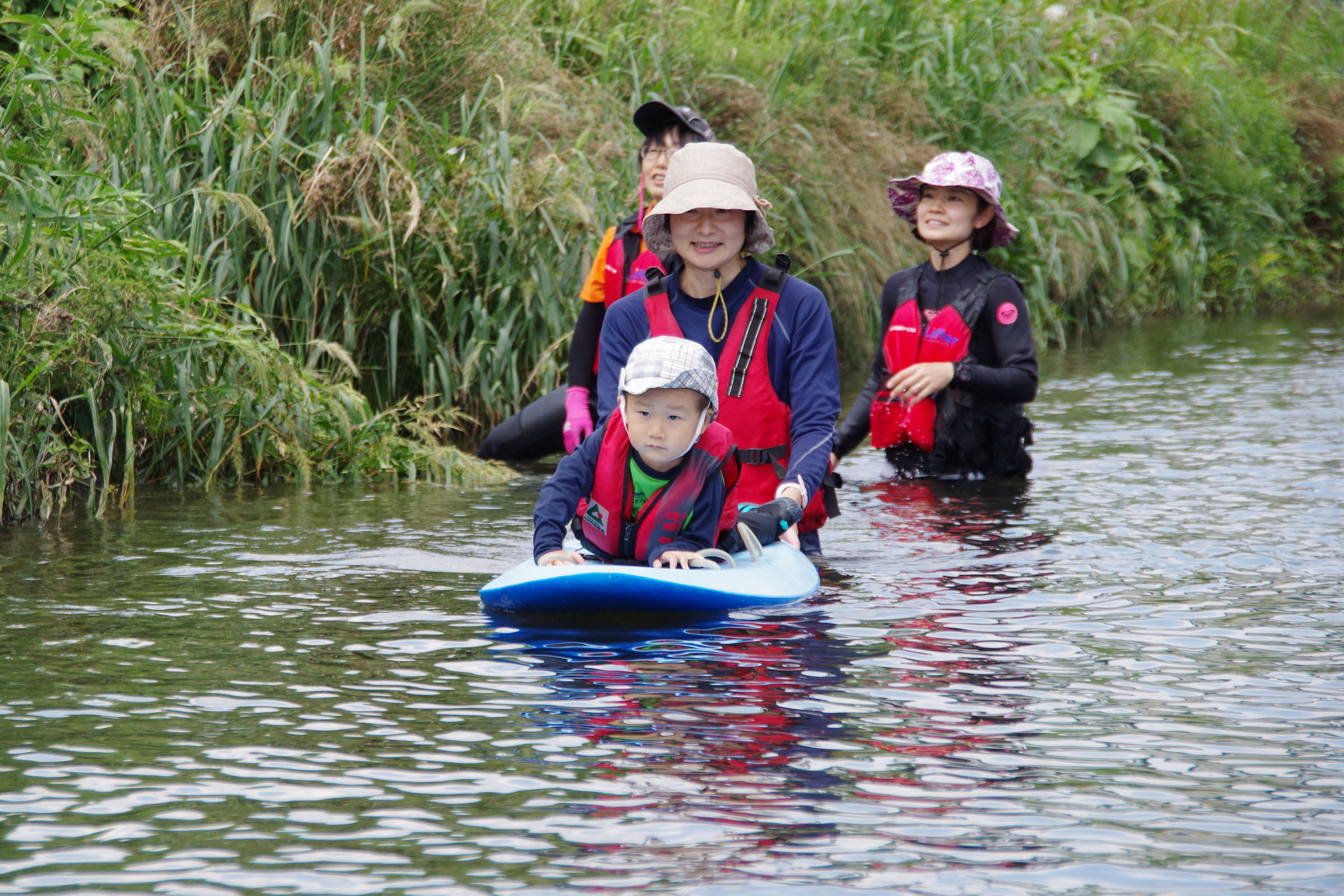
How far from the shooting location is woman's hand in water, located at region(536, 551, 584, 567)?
16.1 ft

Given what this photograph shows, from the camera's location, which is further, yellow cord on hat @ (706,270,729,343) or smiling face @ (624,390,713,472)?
yellow cord on hat @ (706,270,729,343)

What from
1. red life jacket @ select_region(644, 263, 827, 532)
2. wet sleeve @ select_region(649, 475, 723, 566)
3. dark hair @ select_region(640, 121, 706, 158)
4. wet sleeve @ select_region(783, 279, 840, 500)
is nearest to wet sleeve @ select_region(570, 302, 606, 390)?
dark hair @ select_region(640, 121, 706, 158)

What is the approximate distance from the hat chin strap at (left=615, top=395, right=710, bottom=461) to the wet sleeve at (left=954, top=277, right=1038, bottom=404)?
7.85 ft

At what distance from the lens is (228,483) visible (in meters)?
7.49

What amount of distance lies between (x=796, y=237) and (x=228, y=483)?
4.37m

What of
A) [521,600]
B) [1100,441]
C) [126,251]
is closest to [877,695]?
[521,600]

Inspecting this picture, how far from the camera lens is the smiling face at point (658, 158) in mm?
6266

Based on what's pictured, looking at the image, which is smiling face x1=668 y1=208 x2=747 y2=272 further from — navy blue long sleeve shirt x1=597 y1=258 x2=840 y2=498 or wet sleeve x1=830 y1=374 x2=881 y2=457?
wet sleeve x1=830 y1=374 x2=881 y2=457

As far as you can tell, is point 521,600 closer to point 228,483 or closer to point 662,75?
point 228,483

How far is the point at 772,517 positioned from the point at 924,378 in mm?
2116

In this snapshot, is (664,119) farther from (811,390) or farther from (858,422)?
(858,422)


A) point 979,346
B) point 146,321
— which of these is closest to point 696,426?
point 979,346

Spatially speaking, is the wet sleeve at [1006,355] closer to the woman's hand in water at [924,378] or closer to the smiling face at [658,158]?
the woman's hand in water at [924,378]

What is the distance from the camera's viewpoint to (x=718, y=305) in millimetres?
5418
